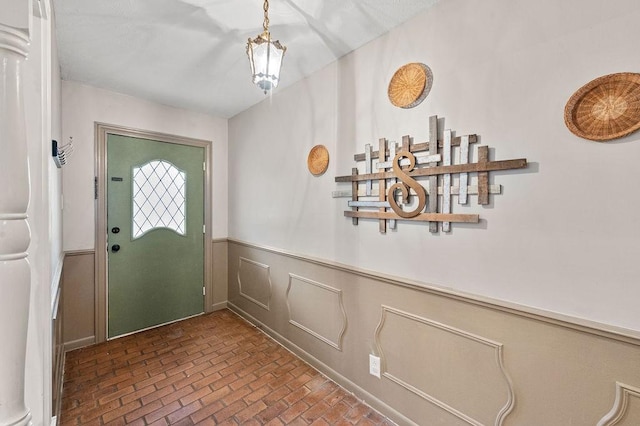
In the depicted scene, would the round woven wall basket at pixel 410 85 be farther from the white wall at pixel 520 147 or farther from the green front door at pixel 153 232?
the green front door at pixel 153 232

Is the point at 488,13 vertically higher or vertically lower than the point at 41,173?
higher

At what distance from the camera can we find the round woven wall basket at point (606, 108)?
1014 mm

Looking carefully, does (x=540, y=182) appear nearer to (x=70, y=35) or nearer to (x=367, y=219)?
(x=367, y=219)

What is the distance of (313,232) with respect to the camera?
233cm

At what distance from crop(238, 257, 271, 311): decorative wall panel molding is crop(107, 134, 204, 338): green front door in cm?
55

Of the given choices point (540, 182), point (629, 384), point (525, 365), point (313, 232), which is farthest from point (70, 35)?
point (629, 384)

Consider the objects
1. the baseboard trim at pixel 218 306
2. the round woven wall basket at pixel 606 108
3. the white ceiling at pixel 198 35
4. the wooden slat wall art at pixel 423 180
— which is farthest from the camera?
the baseboard trim at pixel 218 306

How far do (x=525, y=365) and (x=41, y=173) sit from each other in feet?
6.72

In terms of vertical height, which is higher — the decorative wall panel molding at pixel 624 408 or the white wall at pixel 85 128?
the white wall at pixel 85 128

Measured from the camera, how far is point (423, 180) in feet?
5.28

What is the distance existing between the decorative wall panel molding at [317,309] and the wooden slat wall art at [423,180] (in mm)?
680

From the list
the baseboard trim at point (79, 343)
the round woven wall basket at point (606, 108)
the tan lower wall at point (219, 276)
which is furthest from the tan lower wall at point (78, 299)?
the round woven wall basket at point (606, 108)

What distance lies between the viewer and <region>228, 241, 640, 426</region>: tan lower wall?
1.09 metres

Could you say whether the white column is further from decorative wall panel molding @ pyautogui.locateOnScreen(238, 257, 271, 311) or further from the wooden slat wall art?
decorative wall panel molding @ pyautogui.locateOnScreen(238, 257, 271, 311)
